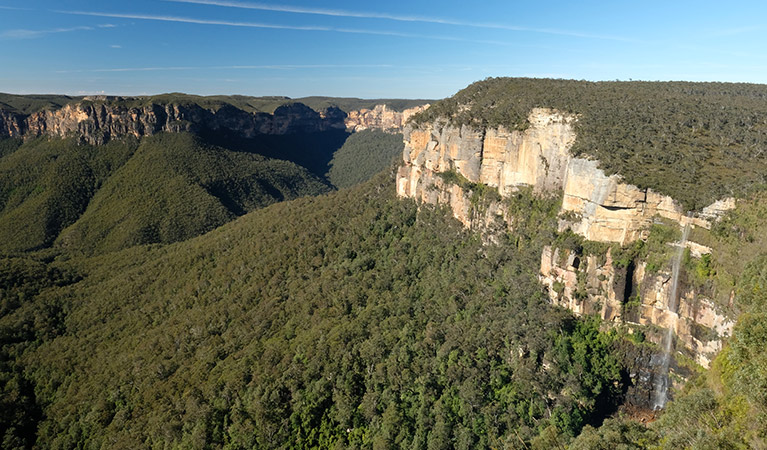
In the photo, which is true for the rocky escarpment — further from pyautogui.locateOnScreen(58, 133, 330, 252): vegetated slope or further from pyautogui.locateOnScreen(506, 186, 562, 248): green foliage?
pyautogui.locateOnScreen(506, 186, 562, 248): green foliage

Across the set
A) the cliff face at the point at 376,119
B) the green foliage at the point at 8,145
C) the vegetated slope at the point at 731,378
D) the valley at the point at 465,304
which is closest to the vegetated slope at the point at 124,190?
the green foliage at the point at 8,145

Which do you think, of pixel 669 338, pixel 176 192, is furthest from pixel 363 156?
pixel 669 338

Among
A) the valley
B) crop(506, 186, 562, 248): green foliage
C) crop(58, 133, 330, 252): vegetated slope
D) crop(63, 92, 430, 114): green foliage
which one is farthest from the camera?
crop(63, 92, 430, 114): green foliage

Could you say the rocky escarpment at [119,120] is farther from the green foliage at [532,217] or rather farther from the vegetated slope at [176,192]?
the green foliage at [532,217]

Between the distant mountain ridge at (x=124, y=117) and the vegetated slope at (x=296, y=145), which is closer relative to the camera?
the distant mountain ridge at (x=124, y=117)

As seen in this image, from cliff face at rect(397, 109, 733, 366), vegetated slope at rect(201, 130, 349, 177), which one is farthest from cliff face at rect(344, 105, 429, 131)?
cliff face at rect(397, 109, 733, 366)

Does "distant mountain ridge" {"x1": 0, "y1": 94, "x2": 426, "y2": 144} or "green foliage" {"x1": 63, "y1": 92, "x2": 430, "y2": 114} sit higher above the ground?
"green foliage" {"x1": 63, "y1": 92, "x2": 430, "y2": 114}

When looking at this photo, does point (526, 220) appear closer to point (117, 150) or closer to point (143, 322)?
point (143, 322)
